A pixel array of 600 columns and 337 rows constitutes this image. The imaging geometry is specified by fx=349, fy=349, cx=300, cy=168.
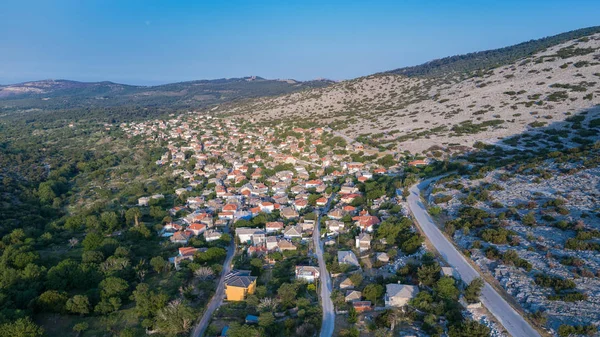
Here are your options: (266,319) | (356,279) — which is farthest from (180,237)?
(356,279)

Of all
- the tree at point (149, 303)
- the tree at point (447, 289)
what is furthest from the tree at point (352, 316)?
the tree at point (149, 303)

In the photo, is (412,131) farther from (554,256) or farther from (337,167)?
(554,256)

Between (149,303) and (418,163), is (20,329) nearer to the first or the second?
(149,303)

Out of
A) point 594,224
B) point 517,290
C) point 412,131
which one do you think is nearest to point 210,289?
point 517,290

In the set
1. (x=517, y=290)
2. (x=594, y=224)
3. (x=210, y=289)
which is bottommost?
(x=210, y=289)

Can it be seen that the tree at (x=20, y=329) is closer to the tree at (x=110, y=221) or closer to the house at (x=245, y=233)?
the house at (x=245, y=233)

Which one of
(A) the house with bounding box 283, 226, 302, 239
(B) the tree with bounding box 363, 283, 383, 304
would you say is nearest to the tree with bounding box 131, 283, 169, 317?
(B) the tree with bounding box 363, 283, 383, 304
